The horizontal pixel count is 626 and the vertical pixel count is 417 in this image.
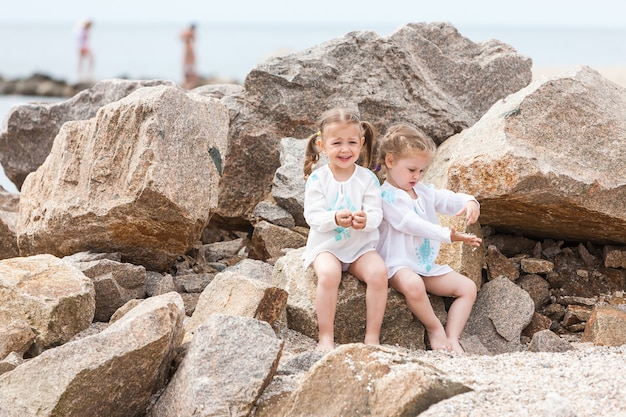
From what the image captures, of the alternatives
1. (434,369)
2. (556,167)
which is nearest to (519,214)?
(556,167)

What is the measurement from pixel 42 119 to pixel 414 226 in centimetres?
408

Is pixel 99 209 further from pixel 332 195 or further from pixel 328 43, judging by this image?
pixel 328 43

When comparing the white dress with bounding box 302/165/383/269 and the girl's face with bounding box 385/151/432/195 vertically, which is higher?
the girl's face with bounding box 385/151/432/195

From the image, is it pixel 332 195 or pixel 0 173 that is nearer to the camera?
pixel 332 195

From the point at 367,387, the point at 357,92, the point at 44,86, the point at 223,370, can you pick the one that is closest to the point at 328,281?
→ the point at 223,370

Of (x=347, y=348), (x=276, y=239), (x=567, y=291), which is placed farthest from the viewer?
(x=276, y=239)

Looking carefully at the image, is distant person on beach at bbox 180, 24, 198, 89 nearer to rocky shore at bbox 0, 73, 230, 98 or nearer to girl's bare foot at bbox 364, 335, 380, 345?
rocky shore at bbox 0, 73, 230, 98

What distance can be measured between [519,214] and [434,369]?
2.24 meters

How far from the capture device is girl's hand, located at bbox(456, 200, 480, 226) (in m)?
4.65

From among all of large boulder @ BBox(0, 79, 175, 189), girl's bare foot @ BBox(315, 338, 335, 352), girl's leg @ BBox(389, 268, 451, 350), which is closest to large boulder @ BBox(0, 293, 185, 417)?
girl's bare foot @ BBox(315, 338, 335, 352)

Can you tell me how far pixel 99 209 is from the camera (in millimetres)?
5172

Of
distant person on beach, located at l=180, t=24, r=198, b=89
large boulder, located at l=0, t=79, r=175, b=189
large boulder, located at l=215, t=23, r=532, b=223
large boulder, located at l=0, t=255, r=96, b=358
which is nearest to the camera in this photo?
large boulder, located at l=0, t=255, r=96, b=358

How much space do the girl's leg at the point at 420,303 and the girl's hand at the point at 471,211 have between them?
42 centimetres

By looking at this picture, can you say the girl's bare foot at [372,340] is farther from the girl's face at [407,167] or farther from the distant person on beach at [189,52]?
the distant person on beach at [189,52]
